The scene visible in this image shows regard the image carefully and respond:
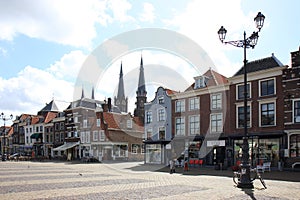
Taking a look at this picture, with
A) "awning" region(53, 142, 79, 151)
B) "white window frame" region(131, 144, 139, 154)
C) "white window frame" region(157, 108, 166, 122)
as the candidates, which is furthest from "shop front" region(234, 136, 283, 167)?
"awning" region(53, 142, 79, 151)

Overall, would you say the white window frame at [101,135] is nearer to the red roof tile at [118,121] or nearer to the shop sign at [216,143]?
the red roof tile at [118,121]

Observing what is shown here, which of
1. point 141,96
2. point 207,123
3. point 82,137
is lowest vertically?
point 82,137

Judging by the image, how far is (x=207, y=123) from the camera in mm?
35969

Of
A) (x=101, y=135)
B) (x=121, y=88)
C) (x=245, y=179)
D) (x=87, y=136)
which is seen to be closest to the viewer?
(x=245, y=179)

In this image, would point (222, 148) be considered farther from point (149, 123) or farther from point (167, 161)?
point (149, 123)

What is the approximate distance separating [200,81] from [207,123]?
4.94 m

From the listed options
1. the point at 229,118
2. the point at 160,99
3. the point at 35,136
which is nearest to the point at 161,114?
the point at 160,99

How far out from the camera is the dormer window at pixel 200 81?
3700 centimetres

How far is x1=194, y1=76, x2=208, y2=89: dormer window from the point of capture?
37000 millimetres

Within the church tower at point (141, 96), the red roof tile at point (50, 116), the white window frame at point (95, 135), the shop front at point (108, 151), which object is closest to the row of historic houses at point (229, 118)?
the shop front at point (108, 151)

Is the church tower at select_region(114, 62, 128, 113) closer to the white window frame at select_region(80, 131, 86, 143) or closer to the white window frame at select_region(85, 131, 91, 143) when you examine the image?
the white window frame at select_region(80, 131, 86, 143)

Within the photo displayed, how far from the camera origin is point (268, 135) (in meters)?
29.4

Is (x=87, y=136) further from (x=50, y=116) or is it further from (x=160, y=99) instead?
(x=160, y=99)

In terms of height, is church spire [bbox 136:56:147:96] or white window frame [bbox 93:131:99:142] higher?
church spire [bbox 136:56:147:96]
